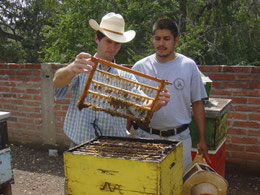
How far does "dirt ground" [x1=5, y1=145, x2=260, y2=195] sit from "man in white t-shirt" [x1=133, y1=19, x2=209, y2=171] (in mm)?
1606

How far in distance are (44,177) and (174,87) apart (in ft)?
9.34

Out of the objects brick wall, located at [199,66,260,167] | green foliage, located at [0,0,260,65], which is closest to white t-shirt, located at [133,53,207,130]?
brick wall, located at [199,66,260,167]

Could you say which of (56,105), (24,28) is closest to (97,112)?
(56,105)

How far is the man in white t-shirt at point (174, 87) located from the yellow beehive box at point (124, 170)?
2.44ft

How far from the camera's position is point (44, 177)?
4.48 m

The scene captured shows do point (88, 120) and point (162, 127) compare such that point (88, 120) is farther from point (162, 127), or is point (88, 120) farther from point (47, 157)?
point (47, 157)

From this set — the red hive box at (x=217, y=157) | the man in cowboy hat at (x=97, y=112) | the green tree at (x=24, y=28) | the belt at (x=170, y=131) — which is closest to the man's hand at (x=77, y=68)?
the man in cowboy hat at (x=97, y=112)

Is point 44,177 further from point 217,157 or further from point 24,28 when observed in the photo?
point 24,28

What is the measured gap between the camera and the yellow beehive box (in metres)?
1.63

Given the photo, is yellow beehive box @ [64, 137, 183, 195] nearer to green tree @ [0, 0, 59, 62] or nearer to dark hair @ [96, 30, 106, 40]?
dark hair @ [96, 30, 106, 40]

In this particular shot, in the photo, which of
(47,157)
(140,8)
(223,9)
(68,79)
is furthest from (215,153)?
(223,9)

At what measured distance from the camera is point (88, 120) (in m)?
2.34

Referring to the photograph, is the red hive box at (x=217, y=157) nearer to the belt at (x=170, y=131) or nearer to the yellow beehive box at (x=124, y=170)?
the belt at (x=170, y=131)

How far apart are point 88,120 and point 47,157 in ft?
10.5
